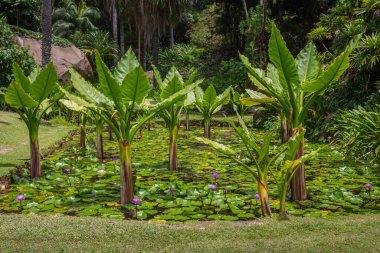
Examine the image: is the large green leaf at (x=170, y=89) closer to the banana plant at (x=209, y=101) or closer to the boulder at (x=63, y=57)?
the banana plant at (x=209, y=101)

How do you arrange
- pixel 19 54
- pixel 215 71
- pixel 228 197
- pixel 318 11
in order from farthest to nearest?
1. pixel 215 71
2. pixel 318 11
3. pixel 19 54
4. pixel 228 197

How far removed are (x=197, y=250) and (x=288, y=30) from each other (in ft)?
51.4

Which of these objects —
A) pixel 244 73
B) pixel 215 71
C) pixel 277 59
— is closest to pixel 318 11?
pixel 244 73

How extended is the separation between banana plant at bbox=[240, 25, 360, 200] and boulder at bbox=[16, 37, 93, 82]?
1465 cm

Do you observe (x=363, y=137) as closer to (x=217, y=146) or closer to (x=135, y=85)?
(x=217, y=146)

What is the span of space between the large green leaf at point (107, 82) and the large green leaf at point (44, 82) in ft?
3.57

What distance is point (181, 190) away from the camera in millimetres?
3881

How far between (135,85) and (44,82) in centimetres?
143

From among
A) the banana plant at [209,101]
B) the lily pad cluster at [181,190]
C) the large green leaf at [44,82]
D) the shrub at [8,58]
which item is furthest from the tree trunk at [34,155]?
the shrub at [8,58]

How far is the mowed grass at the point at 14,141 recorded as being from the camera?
5.08 meters

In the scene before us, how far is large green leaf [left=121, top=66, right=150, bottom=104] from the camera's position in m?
3.22

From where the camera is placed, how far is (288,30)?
54.0 feet

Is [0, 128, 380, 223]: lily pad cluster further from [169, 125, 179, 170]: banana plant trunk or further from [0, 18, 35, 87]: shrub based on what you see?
[0, 18, 35, 87]: shrub

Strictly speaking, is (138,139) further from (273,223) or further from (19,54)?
(19,54)
